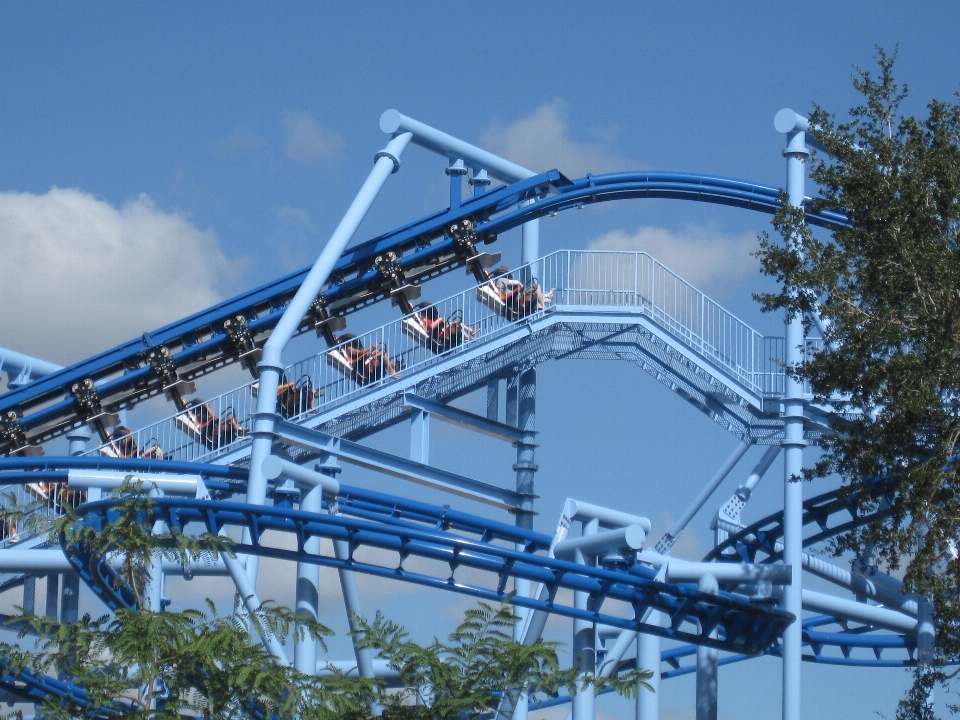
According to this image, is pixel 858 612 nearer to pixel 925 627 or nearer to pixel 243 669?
pixel 925 627

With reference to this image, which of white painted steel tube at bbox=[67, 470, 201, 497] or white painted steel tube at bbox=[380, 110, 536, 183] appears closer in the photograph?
white painted steel tube at bbox=[67, 470, 201, 497]

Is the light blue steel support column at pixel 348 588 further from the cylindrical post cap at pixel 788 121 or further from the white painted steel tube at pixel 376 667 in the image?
the cylindrical post cap at pixel 788 121

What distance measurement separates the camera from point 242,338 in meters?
19.7

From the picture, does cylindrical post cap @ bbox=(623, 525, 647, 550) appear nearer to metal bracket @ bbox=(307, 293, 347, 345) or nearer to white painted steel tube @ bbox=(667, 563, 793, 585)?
white painted steel tube @ bbox=(667, 563, 793, 585)

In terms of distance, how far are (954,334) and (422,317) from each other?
7.78 meters

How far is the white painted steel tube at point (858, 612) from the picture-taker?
17047 millimetres

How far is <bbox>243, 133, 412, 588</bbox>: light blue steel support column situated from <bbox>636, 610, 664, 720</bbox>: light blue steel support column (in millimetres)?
4345

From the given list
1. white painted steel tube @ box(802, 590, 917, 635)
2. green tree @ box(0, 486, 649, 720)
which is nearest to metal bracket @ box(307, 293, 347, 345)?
white painted steel tube @ box(802, 590, 917, 635)

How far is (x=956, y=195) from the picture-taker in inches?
536

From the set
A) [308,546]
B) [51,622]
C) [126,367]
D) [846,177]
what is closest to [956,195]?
[846,177]

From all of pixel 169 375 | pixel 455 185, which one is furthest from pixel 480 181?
pixel 169 375

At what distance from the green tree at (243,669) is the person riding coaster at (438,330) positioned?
8278 mm

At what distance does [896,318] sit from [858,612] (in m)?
5.23

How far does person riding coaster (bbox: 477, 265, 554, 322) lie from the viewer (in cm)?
1888
